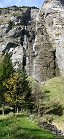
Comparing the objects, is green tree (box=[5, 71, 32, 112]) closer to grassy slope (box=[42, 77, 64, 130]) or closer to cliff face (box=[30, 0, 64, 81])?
grassy slope (box=[42, 77, 64, 130])

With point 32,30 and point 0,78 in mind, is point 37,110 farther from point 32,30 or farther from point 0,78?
point 32,30

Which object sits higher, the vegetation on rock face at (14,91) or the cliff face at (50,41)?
the cliff face at (50,41)

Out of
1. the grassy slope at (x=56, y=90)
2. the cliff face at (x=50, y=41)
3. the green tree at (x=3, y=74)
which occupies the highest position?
the cliff face at (x=50, y=41)

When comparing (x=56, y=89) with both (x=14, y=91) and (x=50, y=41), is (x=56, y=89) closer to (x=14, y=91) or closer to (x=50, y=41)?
(x=14, y=91)

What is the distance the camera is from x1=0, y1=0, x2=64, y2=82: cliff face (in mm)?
120062

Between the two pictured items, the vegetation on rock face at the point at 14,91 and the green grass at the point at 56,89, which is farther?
the green grass at the point at 56,89

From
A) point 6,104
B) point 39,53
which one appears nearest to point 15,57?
point 39,53

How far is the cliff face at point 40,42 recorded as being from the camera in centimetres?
12006

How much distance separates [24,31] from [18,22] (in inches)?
480

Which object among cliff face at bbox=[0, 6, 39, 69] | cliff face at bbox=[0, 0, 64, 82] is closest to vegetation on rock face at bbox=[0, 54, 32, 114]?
cliff face at bbox=[0, 0, 64, 82]

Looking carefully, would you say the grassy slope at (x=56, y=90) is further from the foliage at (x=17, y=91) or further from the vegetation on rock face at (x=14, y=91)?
the foliage at (x=17, y=91)

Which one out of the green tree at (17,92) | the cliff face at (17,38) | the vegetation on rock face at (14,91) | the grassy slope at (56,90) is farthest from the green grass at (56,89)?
the cliff face at (17,38)

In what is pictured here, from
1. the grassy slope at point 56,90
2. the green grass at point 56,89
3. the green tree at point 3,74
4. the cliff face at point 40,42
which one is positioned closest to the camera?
the green tree at point 3,74

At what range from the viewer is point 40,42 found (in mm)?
125688
